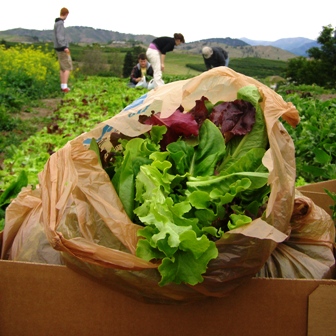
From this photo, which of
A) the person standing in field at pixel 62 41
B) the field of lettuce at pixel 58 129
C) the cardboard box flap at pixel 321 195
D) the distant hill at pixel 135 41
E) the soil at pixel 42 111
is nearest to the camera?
the cardboard box flap at pixel 321 195

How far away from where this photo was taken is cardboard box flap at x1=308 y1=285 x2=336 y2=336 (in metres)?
1.80

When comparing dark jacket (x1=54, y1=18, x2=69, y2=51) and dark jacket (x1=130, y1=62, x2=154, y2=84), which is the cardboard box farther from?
dark jacket (x1=130, y1=62, x2=154, y2=84)

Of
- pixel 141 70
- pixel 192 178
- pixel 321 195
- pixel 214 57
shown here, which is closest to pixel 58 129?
pixel 321 195

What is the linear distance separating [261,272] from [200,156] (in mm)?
530

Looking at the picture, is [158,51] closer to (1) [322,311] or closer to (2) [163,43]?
(2) [163,43]

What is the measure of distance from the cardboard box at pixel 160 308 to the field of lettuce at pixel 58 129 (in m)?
0.88

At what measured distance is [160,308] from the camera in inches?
72.5

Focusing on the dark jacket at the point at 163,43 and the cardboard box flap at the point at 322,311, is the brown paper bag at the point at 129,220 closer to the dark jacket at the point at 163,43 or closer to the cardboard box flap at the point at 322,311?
the cardboard box flap at the point at 322,311

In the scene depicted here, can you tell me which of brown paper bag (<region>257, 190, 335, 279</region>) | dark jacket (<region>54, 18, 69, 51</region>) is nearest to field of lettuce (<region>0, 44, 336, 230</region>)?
brown paper bag (<region>257, 190, 335, 279</region>)

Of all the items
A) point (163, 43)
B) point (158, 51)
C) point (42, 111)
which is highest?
point (163, 43)

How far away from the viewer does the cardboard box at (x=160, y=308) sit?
1.82 metres

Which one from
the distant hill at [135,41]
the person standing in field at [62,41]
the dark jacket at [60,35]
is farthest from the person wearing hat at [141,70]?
the distant hill at [135,41]

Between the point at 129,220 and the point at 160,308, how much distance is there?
0.35 metres

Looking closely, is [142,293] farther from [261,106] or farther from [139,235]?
[261,106]
